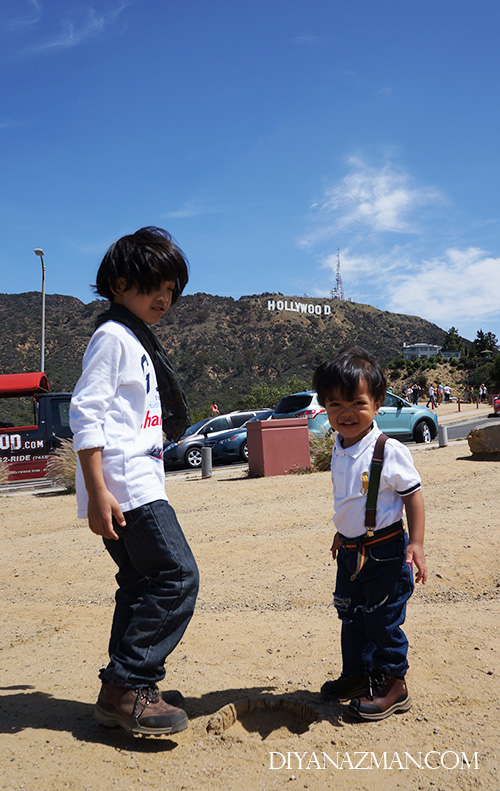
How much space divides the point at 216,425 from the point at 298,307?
76.1 meters

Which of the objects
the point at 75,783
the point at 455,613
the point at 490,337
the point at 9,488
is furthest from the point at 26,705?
the point at 490,337

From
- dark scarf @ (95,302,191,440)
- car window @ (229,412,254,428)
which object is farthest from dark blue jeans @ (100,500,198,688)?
car window @ (229,412,254,428)

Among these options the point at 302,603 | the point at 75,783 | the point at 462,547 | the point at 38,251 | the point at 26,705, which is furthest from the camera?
the point at 38,251

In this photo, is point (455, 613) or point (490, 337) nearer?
point (455, 613)

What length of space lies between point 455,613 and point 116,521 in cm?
239

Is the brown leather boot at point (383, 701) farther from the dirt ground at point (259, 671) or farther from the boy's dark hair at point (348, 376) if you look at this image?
the boy's dark hair at point (348, 376)

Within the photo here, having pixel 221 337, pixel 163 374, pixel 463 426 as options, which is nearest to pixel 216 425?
pixel 463 426

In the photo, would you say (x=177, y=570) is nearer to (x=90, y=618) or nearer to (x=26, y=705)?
(x=26, y=705)

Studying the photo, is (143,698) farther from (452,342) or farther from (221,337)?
(452,342)

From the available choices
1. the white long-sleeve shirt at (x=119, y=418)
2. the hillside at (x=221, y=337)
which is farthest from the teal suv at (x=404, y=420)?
the hillside at (x=221, y=337)

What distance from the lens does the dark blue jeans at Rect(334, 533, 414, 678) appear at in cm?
250

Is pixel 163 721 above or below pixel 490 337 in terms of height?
below

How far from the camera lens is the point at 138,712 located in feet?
7.63

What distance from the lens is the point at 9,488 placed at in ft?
44.1
